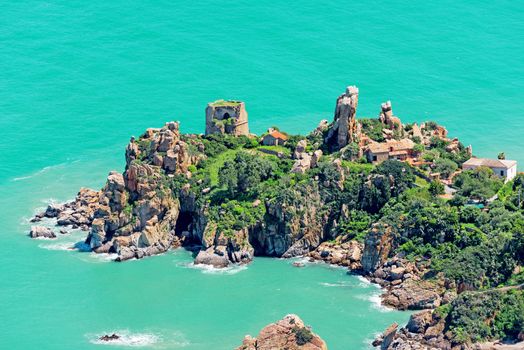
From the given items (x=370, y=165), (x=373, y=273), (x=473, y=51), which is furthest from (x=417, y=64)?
(x=373, y=273)

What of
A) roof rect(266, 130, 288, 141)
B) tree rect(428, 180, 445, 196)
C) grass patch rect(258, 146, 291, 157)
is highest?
roof rect(266, 130, 288, 141)

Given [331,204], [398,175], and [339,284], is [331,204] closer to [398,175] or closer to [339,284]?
[398,175]

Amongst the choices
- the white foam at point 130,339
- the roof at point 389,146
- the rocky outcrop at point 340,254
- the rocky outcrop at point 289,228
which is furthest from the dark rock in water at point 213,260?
the roof at point 389,146

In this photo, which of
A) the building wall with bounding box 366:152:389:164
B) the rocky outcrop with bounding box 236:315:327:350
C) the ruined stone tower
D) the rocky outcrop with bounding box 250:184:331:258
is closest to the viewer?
the rocky outcrop with bounding box 236:315:327:350

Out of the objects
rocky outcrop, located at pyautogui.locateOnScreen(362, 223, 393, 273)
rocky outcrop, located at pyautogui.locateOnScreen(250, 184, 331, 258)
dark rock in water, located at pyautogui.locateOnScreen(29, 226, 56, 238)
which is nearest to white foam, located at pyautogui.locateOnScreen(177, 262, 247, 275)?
rocky outcrop, located at pyautogui.locateOnScreen(250, 184, 331, 258)

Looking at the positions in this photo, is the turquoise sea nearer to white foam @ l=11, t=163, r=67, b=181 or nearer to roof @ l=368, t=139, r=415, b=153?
white foam @ l=11, t=163, r=67, b=181

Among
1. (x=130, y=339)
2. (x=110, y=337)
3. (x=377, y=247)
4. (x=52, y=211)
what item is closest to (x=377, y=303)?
(x=377, y=247)
